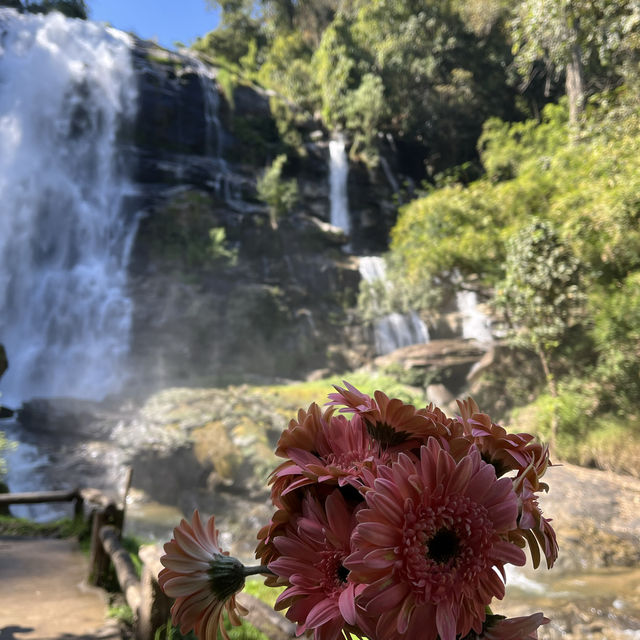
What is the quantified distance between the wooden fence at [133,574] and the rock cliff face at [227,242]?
7.67 metres

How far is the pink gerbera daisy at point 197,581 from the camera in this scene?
2.08ft

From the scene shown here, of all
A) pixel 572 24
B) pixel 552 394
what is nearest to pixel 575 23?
pixel 572 24

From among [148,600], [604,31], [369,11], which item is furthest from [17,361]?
[369,11]

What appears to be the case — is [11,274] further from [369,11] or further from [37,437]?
[369,11]

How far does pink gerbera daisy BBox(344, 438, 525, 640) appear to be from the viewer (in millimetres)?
540

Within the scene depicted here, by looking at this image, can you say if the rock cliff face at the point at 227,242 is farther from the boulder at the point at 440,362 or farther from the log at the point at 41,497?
the log at the point at 41,497

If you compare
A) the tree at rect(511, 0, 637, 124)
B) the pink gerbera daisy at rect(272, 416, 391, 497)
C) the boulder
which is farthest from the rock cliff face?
the pink gerbera daisy at rect(272, 416, 391, 497)

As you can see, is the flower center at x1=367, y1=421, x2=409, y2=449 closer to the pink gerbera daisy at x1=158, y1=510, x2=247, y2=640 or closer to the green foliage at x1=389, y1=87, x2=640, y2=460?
the pink gerbera daisy at x1=158, y1=510, x2=247, y2=640

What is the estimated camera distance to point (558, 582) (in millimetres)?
5113

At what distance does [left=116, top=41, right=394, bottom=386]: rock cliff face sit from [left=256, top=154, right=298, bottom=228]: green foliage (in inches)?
14.5

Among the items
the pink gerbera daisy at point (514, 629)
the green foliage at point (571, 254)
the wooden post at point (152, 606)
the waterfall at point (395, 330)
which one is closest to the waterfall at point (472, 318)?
the waterfall at point (395, 330)

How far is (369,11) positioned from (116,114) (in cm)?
1030

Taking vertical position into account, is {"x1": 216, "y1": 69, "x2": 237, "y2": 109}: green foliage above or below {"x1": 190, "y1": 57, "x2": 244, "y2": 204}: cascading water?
above

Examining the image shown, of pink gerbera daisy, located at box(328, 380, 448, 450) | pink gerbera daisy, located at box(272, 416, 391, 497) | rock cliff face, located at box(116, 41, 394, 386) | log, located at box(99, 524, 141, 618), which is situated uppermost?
rock cliff face, located at box(116, 41, 394, 386)
